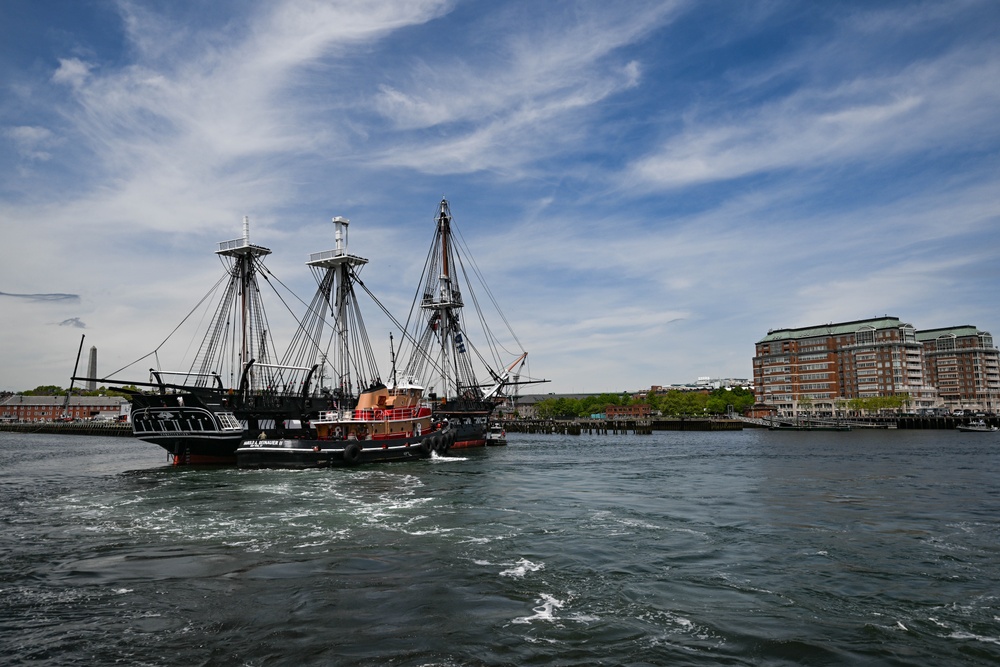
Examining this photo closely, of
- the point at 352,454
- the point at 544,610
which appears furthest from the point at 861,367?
the point at 544,610

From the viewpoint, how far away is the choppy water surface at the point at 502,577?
1315 centimetres

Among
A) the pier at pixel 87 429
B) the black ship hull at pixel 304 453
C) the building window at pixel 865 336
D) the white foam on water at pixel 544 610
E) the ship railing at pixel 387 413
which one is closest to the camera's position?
the white foam on water at pixel 544 610

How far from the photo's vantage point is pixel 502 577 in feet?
60.6

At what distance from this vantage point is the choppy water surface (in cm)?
1315

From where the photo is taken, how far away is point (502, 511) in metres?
30.8

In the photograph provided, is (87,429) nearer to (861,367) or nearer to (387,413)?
(387,413)

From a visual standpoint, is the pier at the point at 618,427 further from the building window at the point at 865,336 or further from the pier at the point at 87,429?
the pier at the point at 87,429

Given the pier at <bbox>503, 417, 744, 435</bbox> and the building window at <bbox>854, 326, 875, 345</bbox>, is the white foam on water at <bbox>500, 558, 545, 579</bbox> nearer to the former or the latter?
the pier at <bbox>503, 417, 744, 435</bbox>

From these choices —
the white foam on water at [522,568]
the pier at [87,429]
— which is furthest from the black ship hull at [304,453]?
the pier at [87,429]

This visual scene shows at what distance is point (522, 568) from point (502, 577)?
114cm

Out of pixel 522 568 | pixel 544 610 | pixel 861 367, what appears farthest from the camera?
pixel 861 367

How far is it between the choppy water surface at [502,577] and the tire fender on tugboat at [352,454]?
15750 millimetres

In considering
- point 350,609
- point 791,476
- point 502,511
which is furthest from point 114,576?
point 791,476

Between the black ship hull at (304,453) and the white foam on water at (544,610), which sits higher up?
the black ship hull at (304,453)
